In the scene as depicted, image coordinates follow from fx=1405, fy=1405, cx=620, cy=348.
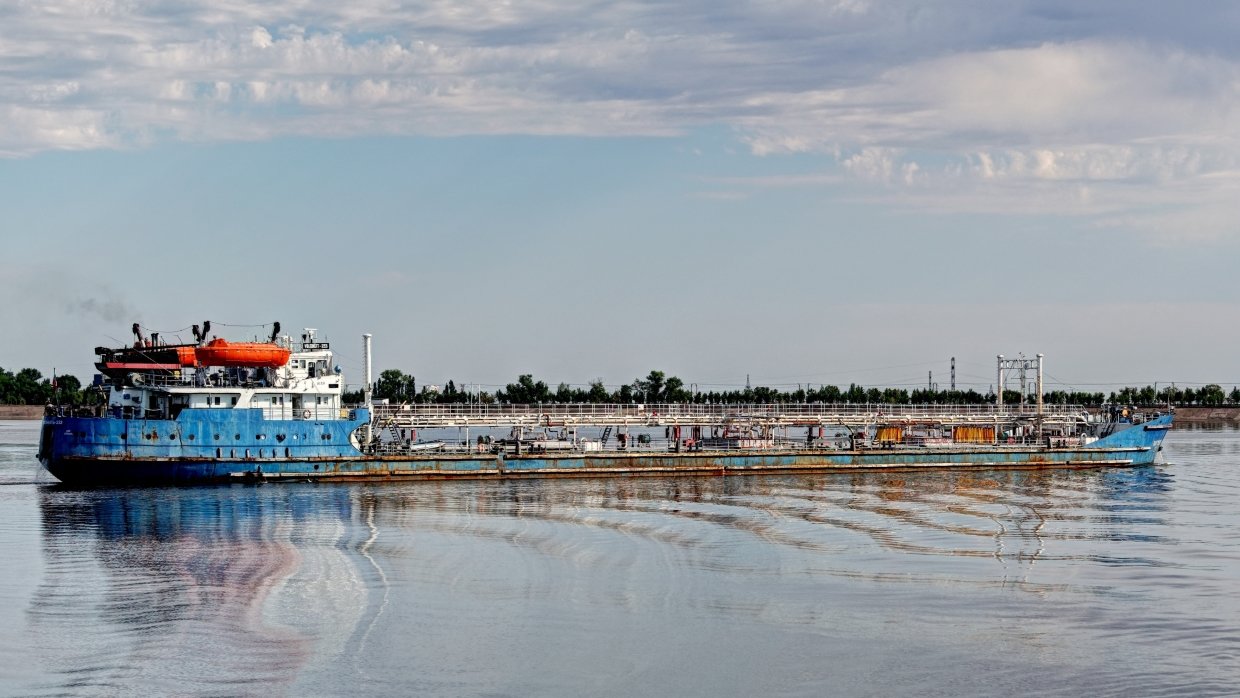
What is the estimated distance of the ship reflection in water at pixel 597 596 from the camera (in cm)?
4050

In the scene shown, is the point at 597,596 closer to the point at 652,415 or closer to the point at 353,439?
the point at 353,439

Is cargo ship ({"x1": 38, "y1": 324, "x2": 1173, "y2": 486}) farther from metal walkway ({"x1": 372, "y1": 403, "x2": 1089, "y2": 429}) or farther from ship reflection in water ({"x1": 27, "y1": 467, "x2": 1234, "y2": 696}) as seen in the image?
ship reflection in water ({"x1": 27, "y1": 467, "x2": 1234, "y2": 696})

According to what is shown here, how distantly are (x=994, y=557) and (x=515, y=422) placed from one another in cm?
5288

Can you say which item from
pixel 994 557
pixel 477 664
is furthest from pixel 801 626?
pixel 994 557

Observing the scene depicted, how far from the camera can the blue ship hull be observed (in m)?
90.7

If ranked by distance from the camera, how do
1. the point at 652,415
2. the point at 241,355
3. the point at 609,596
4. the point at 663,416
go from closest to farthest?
the point at 609,596 → the point at 241,355 → the point at 652,415 → the point at 663,416

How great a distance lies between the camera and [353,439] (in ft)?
320

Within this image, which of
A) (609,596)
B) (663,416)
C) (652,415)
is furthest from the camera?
(663,416)

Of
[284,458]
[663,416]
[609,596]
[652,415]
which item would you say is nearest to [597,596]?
[609,596]

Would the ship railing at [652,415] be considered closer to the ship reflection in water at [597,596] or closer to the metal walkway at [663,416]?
the metal walkway at [663,416]

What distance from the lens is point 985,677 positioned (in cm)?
4000

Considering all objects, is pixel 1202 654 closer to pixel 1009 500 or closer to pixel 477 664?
pixel 477 664

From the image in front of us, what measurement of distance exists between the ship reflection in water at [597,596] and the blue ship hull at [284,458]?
19.6 feet

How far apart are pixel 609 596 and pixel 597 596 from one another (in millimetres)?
443
